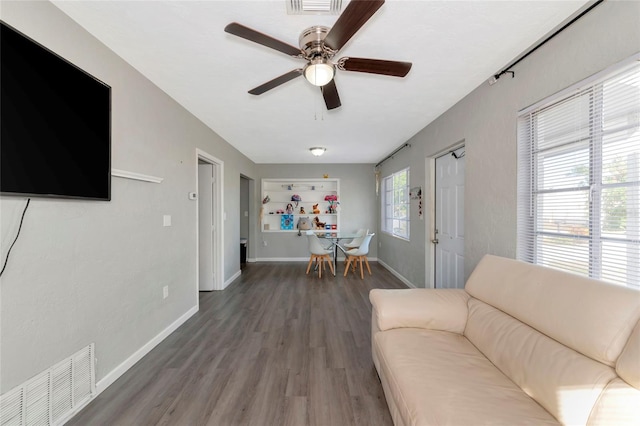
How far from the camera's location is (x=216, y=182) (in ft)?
12.6

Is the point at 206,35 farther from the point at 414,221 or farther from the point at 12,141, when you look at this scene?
the point at 414,221

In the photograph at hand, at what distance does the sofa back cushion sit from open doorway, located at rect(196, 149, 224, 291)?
3.58m

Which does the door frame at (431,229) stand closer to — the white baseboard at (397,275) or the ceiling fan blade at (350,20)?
the white baseboard at (397,275)

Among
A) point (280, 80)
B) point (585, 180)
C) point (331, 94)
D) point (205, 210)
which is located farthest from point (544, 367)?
point (205, 210)

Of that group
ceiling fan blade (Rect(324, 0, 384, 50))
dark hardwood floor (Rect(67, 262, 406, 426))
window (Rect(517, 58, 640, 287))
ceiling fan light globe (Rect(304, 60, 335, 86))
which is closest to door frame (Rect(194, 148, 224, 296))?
dark hardwood floor (Rect(67, 262, 406, 426))

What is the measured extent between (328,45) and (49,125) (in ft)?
5.27

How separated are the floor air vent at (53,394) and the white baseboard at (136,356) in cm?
11

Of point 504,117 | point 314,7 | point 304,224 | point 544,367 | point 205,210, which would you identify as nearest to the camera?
point 544,367

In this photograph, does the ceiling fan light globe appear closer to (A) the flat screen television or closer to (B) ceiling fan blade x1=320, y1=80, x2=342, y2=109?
(B) ceiling fan blade x1=320, y1=80, x2=342, y2=109

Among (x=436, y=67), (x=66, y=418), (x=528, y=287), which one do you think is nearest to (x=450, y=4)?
(x=436, y=67)

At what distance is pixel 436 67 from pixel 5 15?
264 centimetres

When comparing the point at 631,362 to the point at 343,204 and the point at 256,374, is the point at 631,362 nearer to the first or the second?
the point at 256,374

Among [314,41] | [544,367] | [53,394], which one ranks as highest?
[314,41]

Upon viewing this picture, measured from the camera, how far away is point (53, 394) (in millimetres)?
1385
